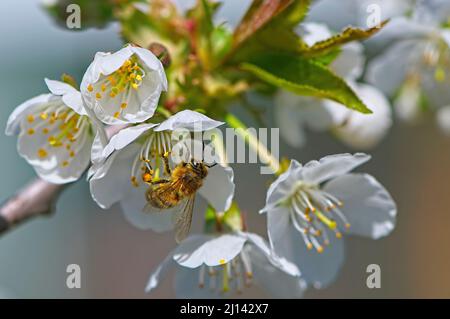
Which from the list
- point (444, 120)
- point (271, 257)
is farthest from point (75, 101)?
point (444, 120)

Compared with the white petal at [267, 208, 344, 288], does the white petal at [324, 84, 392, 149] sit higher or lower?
higher

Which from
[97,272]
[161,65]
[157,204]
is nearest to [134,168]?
[157,204]

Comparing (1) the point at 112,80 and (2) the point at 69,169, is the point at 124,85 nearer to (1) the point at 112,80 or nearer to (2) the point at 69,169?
(1) the point at 112,80

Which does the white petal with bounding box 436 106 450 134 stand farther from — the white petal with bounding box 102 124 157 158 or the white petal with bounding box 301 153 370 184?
the white petal with bounding box 102 124 157 158

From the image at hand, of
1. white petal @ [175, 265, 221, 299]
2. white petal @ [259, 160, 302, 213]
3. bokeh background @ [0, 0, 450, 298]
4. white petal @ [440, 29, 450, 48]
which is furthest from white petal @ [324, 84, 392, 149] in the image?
bokeh background @ [0, 0, 450, 298]

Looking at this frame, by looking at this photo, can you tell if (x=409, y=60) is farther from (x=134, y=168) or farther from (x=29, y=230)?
(x=29, y=230)

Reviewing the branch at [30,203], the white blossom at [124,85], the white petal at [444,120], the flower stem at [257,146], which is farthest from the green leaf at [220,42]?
the white petal at [444,120]

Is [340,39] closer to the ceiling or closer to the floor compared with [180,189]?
closer to the ceiling
